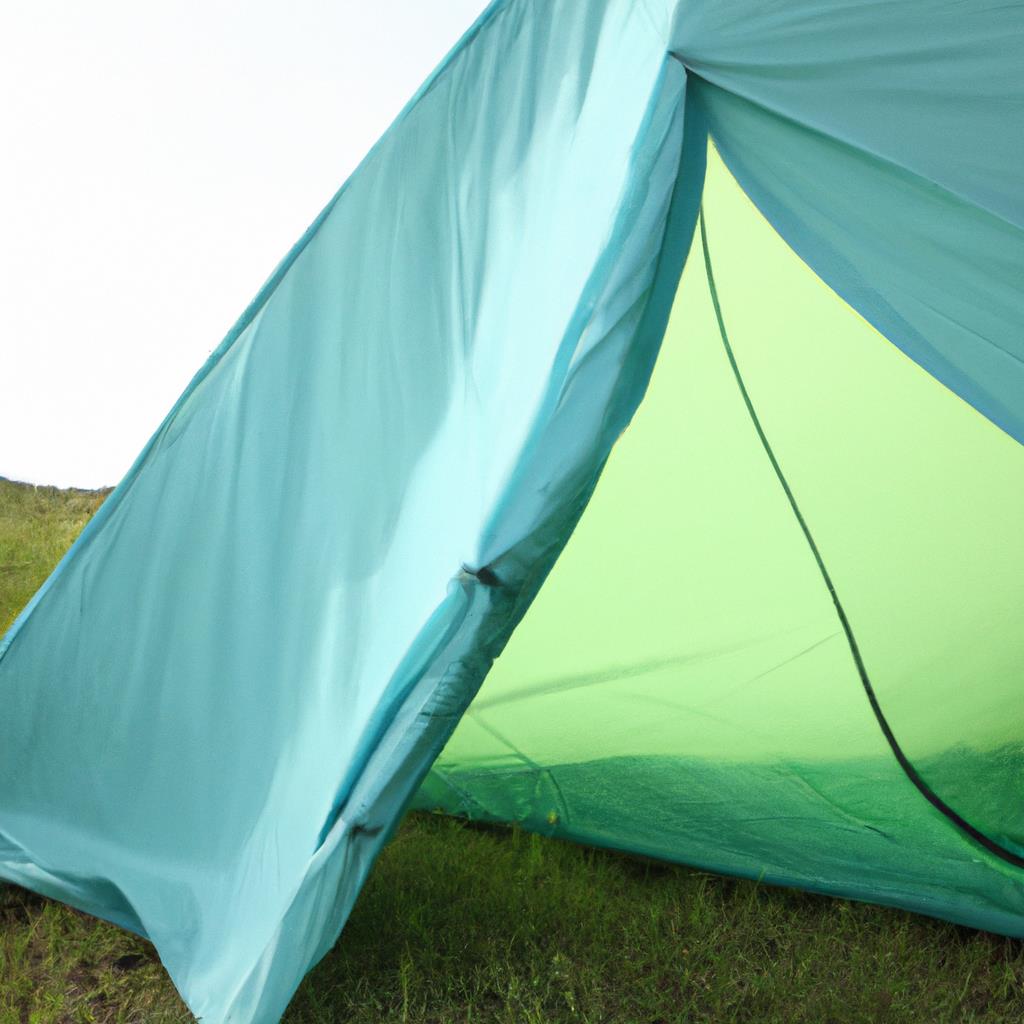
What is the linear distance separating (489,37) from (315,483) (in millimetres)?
717

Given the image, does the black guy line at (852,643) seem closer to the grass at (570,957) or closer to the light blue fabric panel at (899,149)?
the grass at (570,957)

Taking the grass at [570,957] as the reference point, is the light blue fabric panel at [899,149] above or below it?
above

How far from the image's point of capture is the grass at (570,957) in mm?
1745

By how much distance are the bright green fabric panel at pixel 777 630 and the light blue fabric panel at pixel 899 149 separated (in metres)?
0.54

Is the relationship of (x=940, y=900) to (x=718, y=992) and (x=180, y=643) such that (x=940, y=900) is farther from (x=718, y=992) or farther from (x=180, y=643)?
(x=180, y=643)

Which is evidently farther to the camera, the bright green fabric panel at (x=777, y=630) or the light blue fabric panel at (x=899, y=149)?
the bright green fabric panel at (x=777, y=630)

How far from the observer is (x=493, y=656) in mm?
1481

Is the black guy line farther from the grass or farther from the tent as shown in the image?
the grass

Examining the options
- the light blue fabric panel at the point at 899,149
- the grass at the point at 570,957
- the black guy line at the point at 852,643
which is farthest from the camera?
the black guy line at the point at 852,643

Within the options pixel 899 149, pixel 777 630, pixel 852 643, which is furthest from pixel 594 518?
pixel 899 149

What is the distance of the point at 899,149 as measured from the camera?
1.38m

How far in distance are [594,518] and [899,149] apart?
1114 mm

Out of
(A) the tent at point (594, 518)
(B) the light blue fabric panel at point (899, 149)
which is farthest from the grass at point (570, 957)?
(B) the light blue fabric panel at point (899, 149)

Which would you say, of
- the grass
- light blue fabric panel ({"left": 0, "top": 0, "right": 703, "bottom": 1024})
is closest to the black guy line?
the grass
